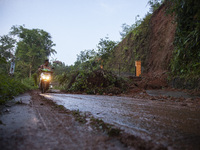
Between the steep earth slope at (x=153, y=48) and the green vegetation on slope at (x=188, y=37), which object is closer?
the green vegetation on slope at (x=188, y=37)

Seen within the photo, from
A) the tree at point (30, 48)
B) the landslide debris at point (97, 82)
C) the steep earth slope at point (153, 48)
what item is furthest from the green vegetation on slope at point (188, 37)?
the tree at point (30, 48)

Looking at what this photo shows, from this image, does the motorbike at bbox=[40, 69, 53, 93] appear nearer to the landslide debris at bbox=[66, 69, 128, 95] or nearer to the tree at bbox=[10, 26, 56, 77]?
the landslide debris at bbox=[66, 69, 128, 95]

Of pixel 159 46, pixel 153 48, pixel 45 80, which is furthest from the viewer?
pixel 153 48

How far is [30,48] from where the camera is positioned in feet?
87.0

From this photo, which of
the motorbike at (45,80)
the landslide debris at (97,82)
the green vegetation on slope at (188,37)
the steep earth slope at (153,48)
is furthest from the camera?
the steep earth slope at (153,48)

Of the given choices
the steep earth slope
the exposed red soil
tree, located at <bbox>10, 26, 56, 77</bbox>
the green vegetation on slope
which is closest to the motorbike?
the steep earth slope

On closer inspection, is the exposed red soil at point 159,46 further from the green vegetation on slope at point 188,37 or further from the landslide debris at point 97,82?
the green vegetation on slope at point 188,37

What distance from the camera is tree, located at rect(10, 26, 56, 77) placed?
1021 inches

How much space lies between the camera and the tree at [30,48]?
85.1 feet

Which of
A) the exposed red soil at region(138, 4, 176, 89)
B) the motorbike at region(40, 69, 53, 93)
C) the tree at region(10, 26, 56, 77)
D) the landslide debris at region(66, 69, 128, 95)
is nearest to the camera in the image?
the landslide debris at region(66, 69, 128, 95)

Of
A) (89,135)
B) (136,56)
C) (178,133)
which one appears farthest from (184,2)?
(136,56)

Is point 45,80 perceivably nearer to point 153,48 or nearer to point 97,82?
point 97,82

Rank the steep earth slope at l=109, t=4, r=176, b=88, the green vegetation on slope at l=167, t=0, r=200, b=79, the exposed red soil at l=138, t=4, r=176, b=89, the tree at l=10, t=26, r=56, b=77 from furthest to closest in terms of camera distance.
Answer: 1. the tree at l=10, t=26, r=56, b=77
2. the exposed red soil at l=138, t=4, r=176, b=89
3. the steep earth slope at l=109, t=4, r=176, b=88
4. the green vegetation on slope at l=167, t=0, r=200, b=79

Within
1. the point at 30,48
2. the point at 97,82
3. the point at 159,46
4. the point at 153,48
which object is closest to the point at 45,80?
the point at 97,82
